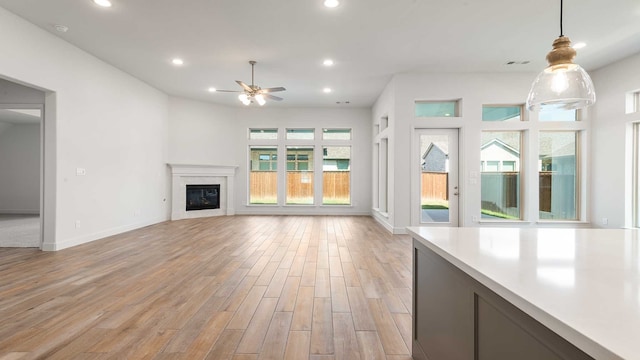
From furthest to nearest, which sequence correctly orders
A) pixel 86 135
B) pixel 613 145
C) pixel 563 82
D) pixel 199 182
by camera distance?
1. pixel 199 182
2. pixel 613 145
3. pixel 86 135
4. pixel 563 82

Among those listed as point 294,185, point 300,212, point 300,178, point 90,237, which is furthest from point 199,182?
point 90,237

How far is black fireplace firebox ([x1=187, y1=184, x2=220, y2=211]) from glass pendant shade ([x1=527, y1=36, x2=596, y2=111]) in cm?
809

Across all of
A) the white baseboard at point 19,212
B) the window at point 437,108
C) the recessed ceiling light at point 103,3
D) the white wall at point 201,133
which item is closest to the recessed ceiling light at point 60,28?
the recessed ceiling light at point 103,3

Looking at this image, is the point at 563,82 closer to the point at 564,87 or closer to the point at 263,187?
the point at 564,87

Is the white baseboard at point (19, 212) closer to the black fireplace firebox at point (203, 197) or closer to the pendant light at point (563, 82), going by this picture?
the black fireplace firebox at point (203, 197)

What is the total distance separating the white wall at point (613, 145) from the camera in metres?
5.34

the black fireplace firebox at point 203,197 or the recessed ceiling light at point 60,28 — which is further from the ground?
the recessed ceiling light at point 60,28

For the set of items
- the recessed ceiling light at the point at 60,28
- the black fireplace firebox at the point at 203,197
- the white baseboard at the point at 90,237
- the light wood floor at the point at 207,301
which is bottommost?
the light wood floor at the point at 207,301

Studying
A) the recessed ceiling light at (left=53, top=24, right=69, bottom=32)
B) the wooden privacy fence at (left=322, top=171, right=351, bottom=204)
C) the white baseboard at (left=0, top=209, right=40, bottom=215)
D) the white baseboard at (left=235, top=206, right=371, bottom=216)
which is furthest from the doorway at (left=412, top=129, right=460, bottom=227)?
the white baseboard at (left=0, top=209, right=40, bottom=215)

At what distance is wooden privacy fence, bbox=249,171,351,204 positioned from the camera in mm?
9133

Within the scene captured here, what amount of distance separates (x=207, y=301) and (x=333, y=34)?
3905 mm

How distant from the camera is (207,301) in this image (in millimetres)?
2758

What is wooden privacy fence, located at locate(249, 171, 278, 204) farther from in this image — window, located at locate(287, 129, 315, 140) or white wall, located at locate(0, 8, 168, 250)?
white wall, located at locate(0, 8, 168, 250)

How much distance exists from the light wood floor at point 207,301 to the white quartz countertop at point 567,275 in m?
1.00
